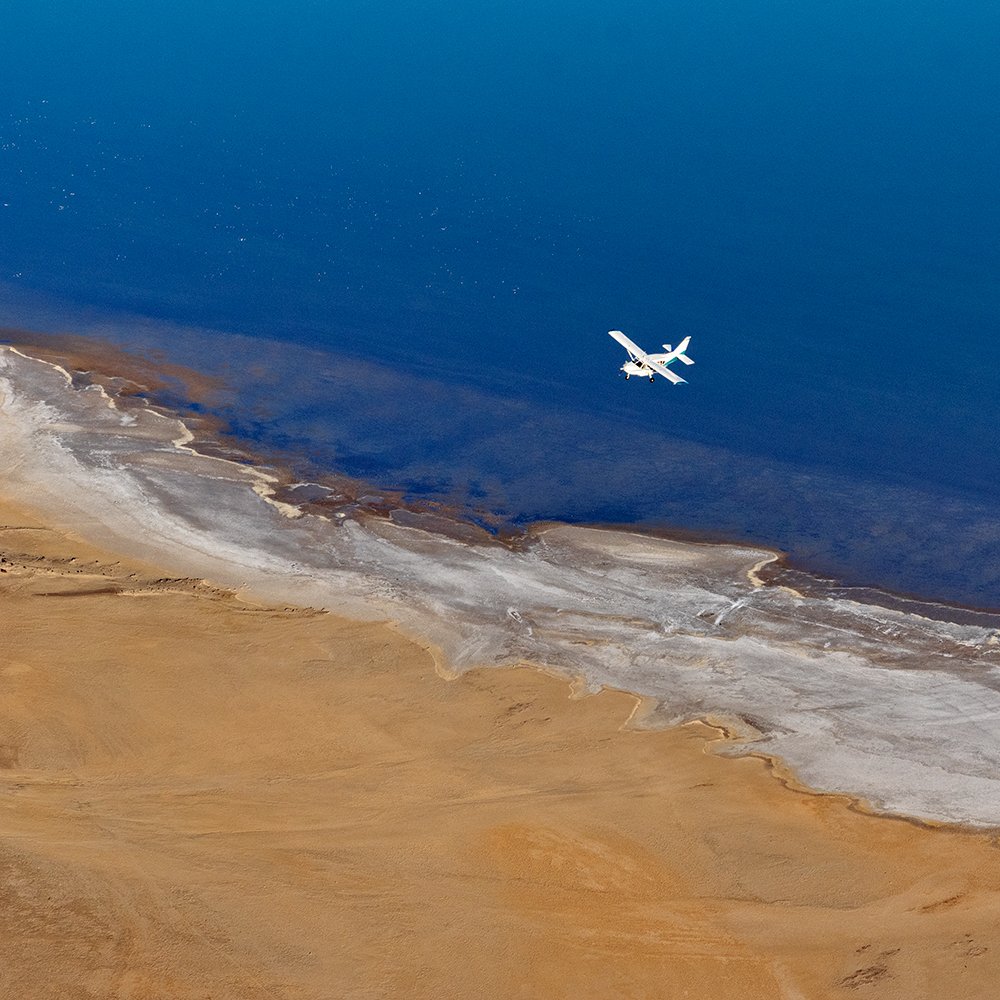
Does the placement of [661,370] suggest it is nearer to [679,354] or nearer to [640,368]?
[640,368]

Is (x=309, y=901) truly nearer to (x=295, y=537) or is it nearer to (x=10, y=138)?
(x=295, y=537)

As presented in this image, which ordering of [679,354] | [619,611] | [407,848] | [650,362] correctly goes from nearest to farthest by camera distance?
1. [407,848]
2. [619,611]
3. [650,362]
4. [679,354]

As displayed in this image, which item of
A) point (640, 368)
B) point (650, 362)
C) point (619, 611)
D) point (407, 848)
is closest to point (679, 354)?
point (650, 362)

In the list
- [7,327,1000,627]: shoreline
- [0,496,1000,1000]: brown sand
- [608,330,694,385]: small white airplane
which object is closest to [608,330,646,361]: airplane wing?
[608,330,694,385]: small white airplane

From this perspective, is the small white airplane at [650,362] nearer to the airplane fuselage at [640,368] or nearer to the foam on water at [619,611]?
the airplane fuselage at [640,368]

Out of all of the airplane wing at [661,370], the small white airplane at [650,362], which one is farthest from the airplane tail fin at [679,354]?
the airplane wing at [661,370]
